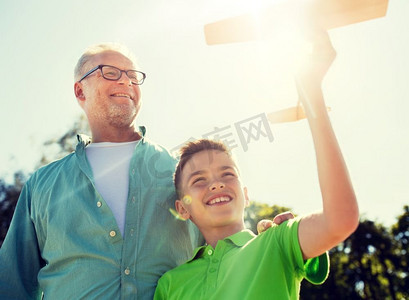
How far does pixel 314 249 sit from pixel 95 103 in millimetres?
2161

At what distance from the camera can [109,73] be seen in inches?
132

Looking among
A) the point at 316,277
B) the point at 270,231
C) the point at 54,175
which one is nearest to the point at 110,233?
the point at 54,175

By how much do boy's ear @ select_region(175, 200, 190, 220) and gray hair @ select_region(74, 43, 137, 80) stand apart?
51.5 inches

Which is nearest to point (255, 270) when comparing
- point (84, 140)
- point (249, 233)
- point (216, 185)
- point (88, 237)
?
point (249, 233)

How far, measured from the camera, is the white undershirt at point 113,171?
2812 millimetres

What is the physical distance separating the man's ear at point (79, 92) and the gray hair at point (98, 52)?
0.06 metres

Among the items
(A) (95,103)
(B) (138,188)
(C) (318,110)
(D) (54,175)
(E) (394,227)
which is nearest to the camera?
(C) (318,110)

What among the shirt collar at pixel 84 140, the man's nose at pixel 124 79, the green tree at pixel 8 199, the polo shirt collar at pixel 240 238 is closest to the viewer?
the polo shirt collar at pixel 240 238

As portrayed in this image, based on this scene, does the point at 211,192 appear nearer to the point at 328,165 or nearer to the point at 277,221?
the point at 277,221

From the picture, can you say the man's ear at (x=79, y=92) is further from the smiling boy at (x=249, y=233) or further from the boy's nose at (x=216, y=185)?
the boy's nose at (x=216, y=185)

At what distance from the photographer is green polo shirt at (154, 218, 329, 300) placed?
2.04 m

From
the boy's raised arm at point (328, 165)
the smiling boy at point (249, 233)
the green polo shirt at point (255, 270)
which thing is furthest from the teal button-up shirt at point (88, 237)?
the boy's raised arm at point (328, 165)

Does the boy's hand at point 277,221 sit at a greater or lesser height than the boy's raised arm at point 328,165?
lesser

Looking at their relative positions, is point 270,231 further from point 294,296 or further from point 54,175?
point 54,175
